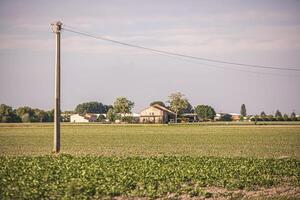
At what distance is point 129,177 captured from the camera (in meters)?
19.6

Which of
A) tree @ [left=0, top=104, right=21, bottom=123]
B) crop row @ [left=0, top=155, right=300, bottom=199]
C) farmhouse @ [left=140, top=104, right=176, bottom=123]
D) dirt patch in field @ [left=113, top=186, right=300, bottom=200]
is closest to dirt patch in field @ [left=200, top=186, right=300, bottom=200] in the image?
dirt patch in field @ [left=113, top=186, right=300, bottom=200]

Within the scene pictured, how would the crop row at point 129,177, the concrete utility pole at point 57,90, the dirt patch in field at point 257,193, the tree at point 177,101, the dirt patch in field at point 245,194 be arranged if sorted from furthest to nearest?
1. the tree at point 177,101
2. the concrete utility pole at point 57,90
3. the dirt patch in field at point 257,193
4. the dirt patch in field at point 245,194
5. the crop row at point 129,177

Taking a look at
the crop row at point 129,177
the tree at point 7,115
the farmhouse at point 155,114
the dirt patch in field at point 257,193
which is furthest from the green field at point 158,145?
the farmhouse at point 155,114

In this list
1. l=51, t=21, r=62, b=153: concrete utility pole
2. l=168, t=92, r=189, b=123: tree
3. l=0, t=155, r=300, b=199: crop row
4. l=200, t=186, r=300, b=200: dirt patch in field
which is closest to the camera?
l=0, t=155, r=300, b=199: crop row

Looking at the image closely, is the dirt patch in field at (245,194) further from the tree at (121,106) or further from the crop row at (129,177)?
the tree at (121,106)

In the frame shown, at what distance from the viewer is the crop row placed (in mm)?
17094

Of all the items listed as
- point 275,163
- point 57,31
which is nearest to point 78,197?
point 275,163

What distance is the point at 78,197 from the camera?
637 inches

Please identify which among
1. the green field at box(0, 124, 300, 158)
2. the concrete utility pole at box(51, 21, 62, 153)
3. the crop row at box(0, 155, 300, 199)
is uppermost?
the concrete utility pole at box(51, 21, 62, 153)

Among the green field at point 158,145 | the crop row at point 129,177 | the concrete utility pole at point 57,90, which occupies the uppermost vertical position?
the concrete utility pole at point 57,90

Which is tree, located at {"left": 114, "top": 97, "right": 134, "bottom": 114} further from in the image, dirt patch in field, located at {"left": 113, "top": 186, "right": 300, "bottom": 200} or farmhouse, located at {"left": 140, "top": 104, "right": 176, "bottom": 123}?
dirt patch in field, located at {"left": 113, "top": 186, "right": 300, "bottom": 200}

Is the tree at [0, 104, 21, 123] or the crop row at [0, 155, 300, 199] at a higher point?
the tree at [0, 104, 21, 123]

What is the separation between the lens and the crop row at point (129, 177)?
17094 millimetres

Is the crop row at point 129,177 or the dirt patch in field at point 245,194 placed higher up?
the crop row at point 129,177
